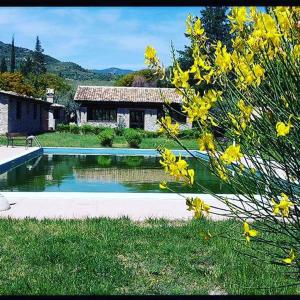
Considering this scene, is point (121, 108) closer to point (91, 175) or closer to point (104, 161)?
point (104, 161)

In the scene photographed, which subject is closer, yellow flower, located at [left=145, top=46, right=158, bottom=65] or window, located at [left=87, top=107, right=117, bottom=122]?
yellow flower, located at [left=145, top=46, right=158, bottom=65]

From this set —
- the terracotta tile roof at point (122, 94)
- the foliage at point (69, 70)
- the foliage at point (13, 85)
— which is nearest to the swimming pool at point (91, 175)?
the terracotta tile roof at point (122, 94)

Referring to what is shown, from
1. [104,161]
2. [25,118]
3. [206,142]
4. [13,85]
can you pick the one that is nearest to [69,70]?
[13,85]

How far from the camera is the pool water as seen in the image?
38.8 ft

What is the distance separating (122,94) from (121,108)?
56.8 inches

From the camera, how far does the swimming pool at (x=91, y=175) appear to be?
38.9 ft

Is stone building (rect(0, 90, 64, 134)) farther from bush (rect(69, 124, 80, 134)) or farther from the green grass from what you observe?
the green grass

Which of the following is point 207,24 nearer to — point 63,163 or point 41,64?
point 63,163

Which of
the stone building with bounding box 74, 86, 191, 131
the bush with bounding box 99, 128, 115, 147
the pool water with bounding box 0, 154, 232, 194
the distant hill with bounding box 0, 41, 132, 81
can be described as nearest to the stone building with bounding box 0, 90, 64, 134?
the stone building with bounding box 74, 86, 191, 131

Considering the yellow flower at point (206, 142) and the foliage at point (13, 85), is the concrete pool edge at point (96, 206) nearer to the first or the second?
the yellow flower at point (206, 142)

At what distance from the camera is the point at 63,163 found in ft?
58.1

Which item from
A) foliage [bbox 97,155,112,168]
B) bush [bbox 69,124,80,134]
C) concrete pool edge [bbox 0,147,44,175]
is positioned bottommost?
foliage [bbox 97,155,112,168]

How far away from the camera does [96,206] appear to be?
7.88m
